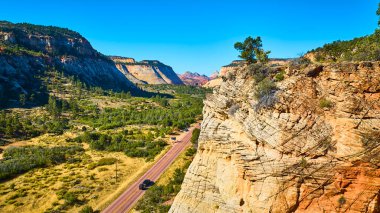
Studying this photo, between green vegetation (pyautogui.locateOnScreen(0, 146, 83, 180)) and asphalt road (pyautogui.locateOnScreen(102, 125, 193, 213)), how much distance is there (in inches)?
922

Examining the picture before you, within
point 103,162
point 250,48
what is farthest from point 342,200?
point 103,162

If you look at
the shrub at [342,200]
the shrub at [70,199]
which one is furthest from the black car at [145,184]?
the shrub at [342,200]

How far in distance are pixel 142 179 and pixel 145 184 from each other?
3.59 m

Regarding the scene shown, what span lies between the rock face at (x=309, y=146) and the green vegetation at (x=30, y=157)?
169ft

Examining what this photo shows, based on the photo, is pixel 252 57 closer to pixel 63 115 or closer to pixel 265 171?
pixel 265 171

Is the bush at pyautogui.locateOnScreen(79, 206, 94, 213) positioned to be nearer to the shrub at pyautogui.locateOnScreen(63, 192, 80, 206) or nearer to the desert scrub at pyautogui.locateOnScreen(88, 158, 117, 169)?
the shrub at pyautogui.locateOnScreen(63, 192, 80, 206)

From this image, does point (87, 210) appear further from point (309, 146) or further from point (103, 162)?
point (309, 146)

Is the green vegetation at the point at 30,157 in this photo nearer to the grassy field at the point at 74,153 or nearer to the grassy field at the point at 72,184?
the grassy field at the point at 74,153

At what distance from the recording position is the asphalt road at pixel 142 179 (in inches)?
1681

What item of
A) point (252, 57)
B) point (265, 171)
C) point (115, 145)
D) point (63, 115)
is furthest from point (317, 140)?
point (63, 115)

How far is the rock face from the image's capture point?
54.6 ft

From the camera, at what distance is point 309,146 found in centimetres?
1788

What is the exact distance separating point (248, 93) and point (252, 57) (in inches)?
473

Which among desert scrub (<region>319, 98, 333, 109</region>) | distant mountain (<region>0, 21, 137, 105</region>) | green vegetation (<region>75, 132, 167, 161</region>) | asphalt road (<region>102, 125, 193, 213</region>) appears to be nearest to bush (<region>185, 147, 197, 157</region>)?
asphalt road (<region>102, 125, 193, 213</region>)
